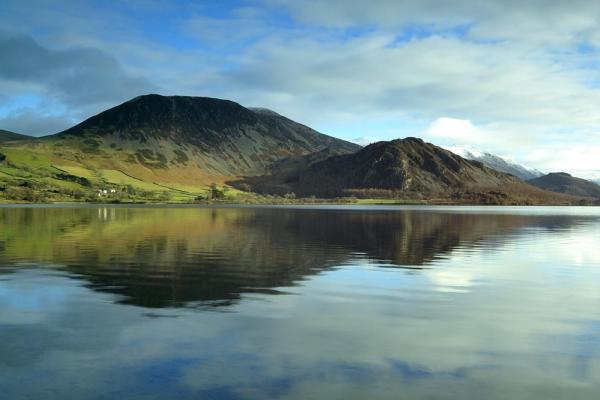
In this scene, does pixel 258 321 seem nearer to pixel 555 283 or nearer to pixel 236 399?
pixel 236 399

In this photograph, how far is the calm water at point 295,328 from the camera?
1521 centimetres

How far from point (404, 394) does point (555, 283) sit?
23983 millimetres

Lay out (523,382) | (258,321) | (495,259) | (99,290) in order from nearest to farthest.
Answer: (523,382) → (258,321) → (99,290) → (495,259)

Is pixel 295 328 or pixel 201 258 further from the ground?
pixel 201 258

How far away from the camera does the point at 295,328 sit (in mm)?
21547

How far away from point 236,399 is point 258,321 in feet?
28.2

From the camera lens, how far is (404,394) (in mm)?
14531

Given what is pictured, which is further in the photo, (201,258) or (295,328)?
(201,258)

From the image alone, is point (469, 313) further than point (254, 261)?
No

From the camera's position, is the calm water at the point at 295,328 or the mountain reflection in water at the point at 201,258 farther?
the mountain reflection in water at the point at 201,258

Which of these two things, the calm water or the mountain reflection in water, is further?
the mountain reflection in water

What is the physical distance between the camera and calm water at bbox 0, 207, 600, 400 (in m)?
15.2

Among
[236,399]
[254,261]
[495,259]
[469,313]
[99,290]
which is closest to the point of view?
[236,399]

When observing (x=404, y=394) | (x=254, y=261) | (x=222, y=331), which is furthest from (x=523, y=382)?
(x=254, y=261)
